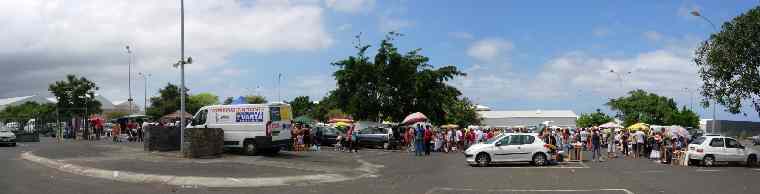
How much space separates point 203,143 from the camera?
2191 centimetres

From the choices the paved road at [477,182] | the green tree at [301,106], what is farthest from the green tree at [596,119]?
the paved road at [477,182]

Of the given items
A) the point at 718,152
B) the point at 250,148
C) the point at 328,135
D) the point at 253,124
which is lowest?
the point at 718,152

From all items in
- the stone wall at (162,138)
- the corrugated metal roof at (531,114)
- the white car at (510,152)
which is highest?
the corrugated metal roof at (531,114)

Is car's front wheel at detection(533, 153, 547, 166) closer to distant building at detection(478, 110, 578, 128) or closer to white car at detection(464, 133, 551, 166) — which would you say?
white car at detection(464, 133, 551, 166)

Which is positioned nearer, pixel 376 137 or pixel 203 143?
pixel 203 143

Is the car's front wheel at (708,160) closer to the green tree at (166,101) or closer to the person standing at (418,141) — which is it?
the person standing at (418,141)

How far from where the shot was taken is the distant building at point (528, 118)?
374ft

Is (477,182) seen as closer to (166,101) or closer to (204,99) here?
(166,101)

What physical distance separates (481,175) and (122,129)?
31845 mm

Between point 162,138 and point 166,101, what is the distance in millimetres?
68063

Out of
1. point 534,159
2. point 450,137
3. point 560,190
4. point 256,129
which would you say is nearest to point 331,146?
point 450,137

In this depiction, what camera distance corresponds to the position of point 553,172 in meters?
19.9

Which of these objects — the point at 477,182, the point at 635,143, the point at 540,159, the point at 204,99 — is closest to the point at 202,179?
the point at 477,182

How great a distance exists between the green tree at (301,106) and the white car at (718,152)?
74847 millimetres
